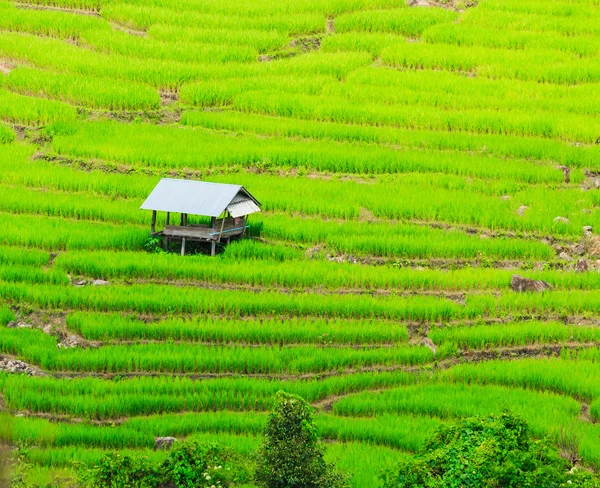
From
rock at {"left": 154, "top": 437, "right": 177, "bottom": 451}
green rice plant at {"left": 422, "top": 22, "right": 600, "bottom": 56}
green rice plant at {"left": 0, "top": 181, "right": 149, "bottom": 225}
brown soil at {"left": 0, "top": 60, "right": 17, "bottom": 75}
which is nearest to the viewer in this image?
rock at {"left": 154, "top": 437, "right": 177, "bottom": 451}

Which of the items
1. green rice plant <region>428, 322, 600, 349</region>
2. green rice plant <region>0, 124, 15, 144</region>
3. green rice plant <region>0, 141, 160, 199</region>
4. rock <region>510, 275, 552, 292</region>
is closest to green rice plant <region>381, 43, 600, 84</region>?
green rice plant <region>0, 141, 160, 199</region>

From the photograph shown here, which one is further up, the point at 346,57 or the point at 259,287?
the point at 346,57

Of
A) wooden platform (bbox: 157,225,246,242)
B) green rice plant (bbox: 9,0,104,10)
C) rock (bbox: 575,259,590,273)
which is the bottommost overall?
rock (bbox: 575,259,590,273)

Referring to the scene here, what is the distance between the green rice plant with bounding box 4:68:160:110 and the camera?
86.8ft

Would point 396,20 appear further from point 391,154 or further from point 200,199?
point 200,199

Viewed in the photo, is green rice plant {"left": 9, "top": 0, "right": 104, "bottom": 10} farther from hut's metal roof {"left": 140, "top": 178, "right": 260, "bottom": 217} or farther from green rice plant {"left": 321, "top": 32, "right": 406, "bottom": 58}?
hut's metal roof {"left": 140, "top": 178, "right": 260, "bottom": 217}

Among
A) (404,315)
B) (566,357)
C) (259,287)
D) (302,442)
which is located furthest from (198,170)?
(302,442)

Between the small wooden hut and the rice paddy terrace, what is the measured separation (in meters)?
0.40

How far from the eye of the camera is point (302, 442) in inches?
563

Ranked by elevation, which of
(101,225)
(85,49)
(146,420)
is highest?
(85,49)

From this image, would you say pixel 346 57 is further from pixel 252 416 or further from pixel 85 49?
pixel 252 416

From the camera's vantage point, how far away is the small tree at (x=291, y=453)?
1420cm

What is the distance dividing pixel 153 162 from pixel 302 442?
35.3 feet

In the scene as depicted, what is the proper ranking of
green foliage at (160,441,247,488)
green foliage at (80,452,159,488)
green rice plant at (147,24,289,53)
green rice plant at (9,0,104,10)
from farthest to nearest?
1. green rice plant at (9,0,104,10)
2. green rice plant at (147,24,289,53)
3. green foliage at (160,441,247,488)
4. green foliage at (80,452,159,488)
